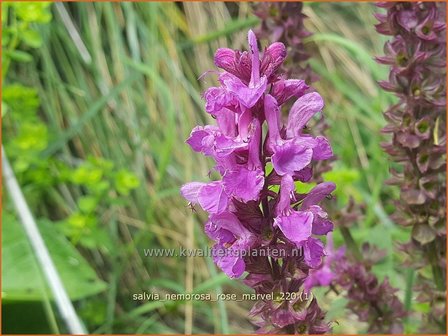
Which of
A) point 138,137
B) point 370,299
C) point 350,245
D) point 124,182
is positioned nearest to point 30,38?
point 124,182

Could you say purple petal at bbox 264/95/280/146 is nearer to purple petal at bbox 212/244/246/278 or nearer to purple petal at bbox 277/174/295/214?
purple petal at bbox 277/174/295/214

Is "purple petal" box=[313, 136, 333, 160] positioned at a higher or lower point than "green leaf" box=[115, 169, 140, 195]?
higher

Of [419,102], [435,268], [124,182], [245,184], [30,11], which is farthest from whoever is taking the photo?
[124,182]

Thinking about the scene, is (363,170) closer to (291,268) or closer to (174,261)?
(174,261)

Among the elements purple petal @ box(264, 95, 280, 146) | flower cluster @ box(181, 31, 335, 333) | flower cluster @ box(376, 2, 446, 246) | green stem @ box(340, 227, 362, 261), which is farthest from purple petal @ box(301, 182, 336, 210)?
green stem @ box(340, 227, 362, 261)

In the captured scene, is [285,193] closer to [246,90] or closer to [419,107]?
[246,90]

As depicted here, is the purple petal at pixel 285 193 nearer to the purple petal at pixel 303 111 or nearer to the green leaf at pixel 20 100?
the purple petal at pixel 303 111

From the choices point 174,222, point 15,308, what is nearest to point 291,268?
point 15,308
